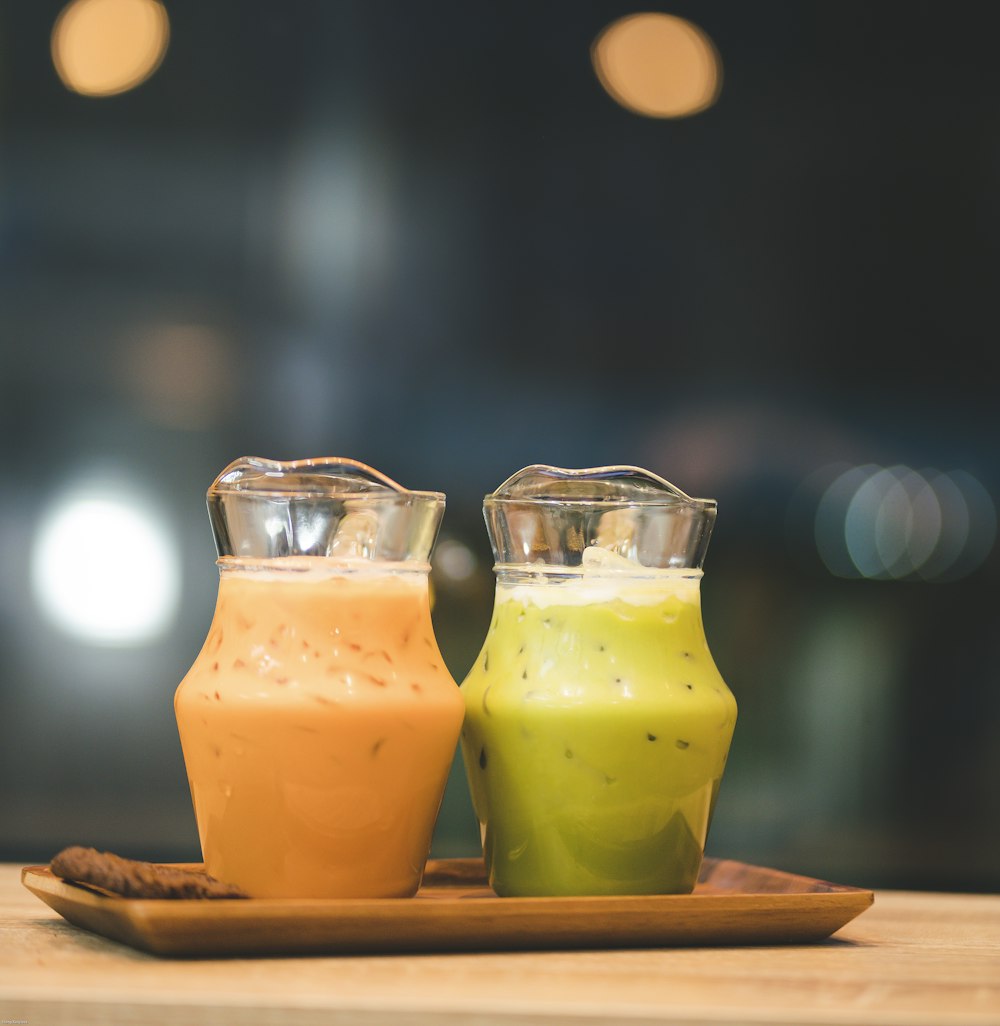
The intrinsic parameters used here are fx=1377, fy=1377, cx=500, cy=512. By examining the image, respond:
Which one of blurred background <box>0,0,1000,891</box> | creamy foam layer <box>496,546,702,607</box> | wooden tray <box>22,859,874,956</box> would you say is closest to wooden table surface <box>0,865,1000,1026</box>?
wooden tray <box>22,859,874,956</box>

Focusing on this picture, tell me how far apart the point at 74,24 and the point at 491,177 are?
0.42 m

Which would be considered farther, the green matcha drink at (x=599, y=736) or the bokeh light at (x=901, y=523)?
the bokeh light at (x=901, y=523)

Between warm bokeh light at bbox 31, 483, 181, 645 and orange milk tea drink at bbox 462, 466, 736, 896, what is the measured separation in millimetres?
439

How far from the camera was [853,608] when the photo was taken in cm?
125

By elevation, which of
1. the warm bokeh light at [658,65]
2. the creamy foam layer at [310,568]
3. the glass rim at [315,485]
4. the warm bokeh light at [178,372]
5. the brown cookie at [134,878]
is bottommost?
the brown cookie at [134,878]

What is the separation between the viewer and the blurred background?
4.10ft

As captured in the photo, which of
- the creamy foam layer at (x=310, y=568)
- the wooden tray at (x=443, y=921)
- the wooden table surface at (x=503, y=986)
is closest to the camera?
the wooden table surface at (x=503, y=986)

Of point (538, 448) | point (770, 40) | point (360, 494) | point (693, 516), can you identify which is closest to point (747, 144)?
point (770, 40)

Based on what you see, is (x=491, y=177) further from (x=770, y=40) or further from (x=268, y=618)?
(x=268, y=618)

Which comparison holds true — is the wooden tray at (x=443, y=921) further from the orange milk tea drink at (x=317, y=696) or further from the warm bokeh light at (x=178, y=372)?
the warm bokeh light at (x=178, y=372)

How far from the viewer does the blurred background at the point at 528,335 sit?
4.10ft

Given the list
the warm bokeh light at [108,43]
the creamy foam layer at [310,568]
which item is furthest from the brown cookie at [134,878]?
the warm bokeh light at [108,43]

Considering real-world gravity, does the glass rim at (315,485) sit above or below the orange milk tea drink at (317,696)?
above

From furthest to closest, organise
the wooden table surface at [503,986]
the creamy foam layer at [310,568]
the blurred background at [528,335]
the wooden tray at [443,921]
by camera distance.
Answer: the blurred background at [528,335] < the creamy foam layer at [310,568] < the wooden tray at [443,921] < the wooden table surface at [503,986]
